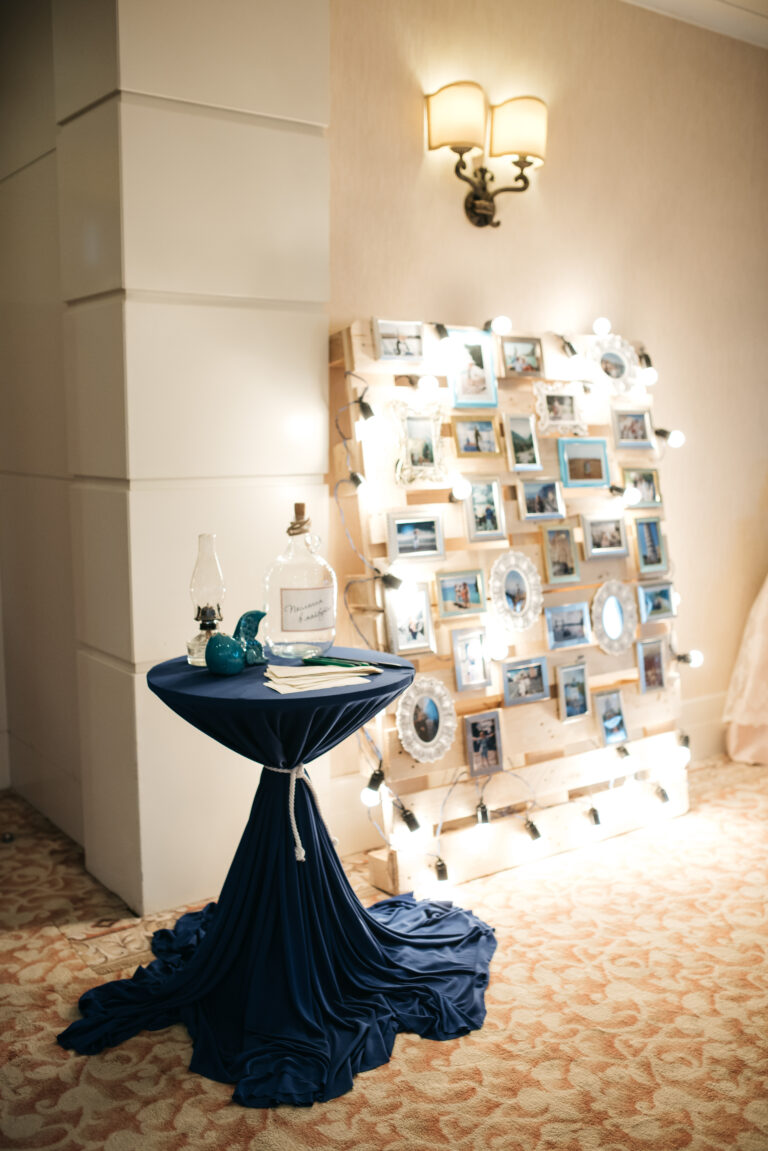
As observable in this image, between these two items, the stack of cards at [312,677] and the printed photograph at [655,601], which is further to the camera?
the printed photograph at [655,601]

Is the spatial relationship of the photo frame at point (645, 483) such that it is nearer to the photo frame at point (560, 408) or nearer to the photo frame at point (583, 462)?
the photo frame at point (583, 462)

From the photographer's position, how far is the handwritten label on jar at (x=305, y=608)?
227 centimetres

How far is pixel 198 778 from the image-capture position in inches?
112

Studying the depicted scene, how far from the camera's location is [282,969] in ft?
7.31

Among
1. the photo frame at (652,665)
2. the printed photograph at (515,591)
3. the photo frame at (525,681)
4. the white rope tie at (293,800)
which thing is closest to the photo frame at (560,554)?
the printed photograph at (515,591)

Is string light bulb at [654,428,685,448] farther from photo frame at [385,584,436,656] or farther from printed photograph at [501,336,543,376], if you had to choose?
photo frame at [385,584,436,656]

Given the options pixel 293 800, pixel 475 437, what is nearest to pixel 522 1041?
pixel 293 800

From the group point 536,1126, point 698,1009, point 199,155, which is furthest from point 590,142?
point 536,1126

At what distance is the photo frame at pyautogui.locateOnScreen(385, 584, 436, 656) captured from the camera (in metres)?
2.97

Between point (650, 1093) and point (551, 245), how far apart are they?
271 cm

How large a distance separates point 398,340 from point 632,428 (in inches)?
39.1

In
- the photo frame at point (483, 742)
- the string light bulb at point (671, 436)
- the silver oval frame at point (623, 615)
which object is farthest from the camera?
the string light bulb at point (671, 436)

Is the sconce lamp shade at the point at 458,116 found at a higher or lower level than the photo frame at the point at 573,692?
higher

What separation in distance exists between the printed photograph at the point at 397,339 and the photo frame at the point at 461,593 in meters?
0.67
